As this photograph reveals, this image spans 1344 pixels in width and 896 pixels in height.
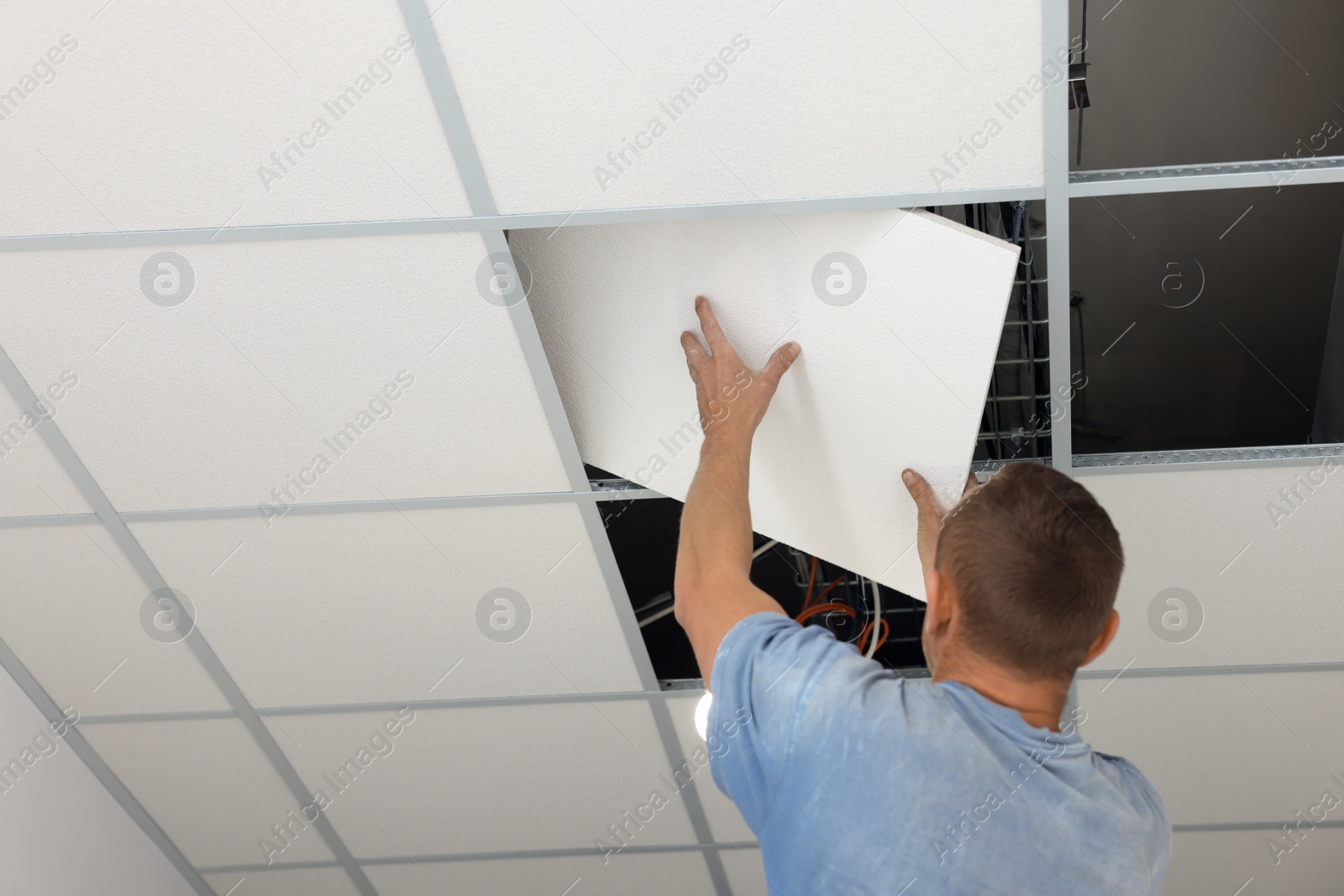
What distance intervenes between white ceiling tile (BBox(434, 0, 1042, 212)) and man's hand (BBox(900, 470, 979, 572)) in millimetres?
536

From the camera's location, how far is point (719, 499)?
60.7 inches

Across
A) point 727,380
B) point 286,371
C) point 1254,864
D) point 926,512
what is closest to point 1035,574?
point 926,512

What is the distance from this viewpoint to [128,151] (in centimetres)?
157

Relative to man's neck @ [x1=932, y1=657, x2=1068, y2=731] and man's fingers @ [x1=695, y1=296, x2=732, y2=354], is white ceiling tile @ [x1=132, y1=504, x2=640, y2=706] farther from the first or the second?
man's neck @ [x1=932, y1=657, x2=1068, y2=731]

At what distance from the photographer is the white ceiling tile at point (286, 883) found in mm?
2922

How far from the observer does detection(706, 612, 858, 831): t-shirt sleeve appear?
1.31 meters

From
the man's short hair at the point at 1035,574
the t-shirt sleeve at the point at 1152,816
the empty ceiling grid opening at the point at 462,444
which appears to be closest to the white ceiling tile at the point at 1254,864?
the empty ceiling grid opening at the point at 462,444

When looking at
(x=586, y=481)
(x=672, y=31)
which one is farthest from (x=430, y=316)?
(x=672, y=31)

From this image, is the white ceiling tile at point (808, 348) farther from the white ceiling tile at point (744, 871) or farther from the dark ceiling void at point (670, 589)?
the white ceiling tile at point (744, 871)

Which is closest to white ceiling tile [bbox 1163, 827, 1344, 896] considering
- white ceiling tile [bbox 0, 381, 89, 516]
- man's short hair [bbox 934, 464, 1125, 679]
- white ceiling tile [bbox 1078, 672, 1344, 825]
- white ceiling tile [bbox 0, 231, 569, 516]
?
white ceiling tile [bbox 1078, 672, 1344, 825]

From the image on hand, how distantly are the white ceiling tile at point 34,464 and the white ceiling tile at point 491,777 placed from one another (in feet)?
2.54

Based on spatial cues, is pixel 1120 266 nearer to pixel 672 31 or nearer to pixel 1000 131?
pixel 1000 131

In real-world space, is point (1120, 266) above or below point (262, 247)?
below

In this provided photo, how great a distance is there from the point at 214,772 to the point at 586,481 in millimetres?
1490
